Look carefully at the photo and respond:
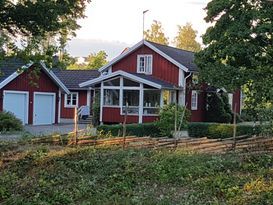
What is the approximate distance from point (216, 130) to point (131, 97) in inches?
432

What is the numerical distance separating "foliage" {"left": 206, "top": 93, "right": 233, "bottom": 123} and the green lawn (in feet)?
84.4

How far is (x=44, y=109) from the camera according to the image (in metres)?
34.4

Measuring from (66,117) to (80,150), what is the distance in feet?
100

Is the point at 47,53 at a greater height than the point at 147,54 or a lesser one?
lesser

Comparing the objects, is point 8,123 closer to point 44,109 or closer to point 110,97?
point 44,109

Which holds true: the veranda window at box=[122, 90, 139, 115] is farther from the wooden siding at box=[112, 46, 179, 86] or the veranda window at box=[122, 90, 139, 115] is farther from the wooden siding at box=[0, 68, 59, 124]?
the wooden siding at box=[0, 68, 59, 124]

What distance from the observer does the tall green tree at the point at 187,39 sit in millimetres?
A: 86556

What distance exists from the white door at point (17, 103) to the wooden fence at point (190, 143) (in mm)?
16597

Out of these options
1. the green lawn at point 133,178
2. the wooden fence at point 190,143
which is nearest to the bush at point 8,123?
the wooden fence at point 190,143

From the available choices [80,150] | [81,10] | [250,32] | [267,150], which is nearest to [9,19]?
[81,10]

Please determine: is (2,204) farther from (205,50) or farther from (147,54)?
(147,54)

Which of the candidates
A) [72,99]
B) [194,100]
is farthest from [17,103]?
[194,100]

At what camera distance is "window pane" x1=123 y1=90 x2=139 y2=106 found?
34.3 metres

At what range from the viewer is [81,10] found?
44.9 feet
